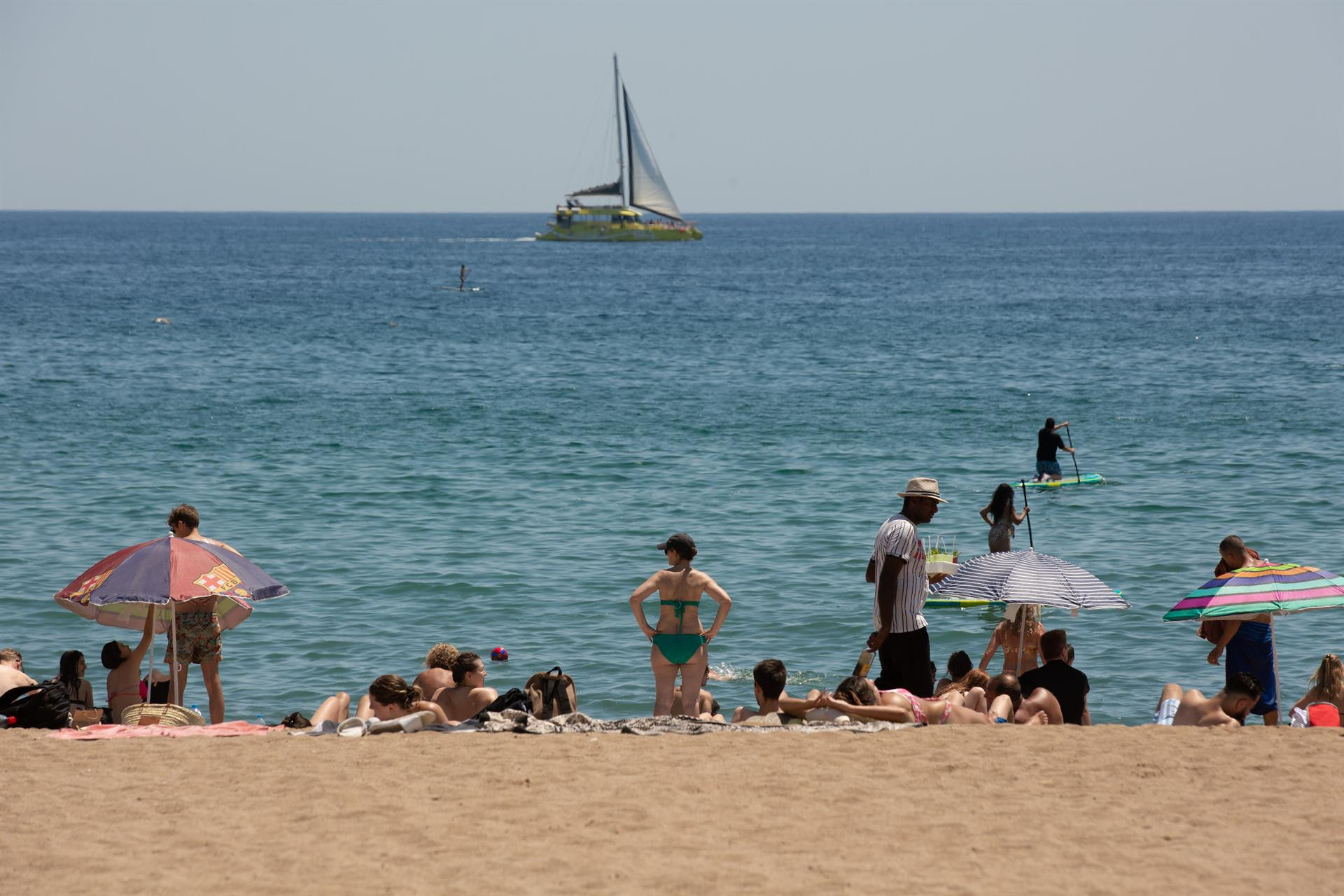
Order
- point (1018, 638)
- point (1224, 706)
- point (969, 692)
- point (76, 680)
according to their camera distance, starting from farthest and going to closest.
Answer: point (1018, 638)
point (76, 680)
point (969, 692)
point (1224, 706)

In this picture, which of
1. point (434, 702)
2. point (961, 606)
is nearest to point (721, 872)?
point (434, 702)

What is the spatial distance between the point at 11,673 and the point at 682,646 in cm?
476

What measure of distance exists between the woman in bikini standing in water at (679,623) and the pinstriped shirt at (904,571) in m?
1.16

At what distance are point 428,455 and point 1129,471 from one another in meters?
12.8

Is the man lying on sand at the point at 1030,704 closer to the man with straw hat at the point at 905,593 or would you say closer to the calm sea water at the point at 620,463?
the man with straw hat at the point at 905,593

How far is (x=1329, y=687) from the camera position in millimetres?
8914

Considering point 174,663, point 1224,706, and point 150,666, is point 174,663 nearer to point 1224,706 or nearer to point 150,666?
point 150,666

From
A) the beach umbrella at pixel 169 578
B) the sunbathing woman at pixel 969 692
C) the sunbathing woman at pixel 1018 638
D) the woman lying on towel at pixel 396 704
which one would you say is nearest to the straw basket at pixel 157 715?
the beach umbrella at pixel 169 578

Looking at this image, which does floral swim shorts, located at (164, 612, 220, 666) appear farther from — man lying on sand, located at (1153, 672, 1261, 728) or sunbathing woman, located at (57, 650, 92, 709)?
man lying on sand, located at (1153, 672, 1261, 728)

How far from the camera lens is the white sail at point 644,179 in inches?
4422

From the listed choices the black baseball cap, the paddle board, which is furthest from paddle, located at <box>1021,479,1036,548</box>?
the black baseball cap

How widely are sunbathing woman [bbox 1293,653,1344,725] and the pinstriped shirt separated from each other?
262 centimetres

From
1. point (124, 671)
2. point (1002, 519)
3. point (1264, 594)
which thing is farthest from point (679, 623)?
point (1002, 519)

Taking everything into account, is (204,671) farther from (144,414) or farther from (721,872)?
(144,414)
